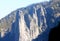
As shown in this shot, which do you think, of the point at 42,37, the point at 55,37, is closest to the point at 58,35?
the point at 55,37

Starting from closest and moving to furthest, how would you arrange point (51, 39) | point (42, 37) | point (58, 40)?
point (58, 40) < point (51, 39) < point (42, 37)

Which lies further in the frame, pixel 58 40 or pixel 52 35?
pixel 52 35

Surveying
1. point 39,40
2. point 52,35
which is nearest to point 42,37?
point 39,40

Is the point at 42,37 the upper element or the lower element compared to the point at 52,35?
lower

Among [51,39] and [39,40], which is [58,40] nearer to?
[51,39]

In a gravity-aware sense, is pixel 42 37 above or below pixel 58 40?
below

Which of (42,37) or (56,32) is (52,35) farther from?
(42,37)

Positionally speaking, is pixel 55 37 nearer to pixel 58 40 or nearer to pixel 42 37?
pixel 58 40

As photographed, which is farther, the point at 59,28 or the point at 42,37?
the point at 42,37

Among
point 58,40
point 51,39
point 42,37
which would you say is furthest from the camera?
point 42,37
